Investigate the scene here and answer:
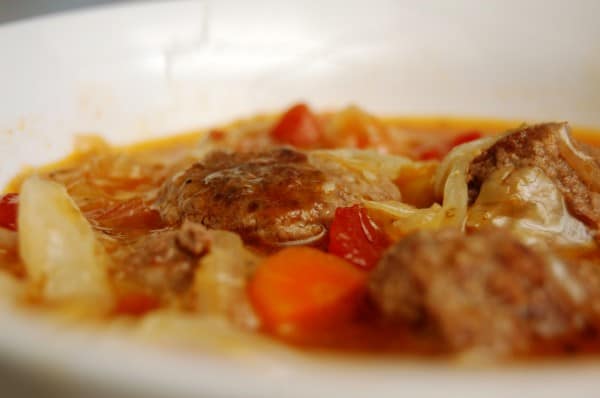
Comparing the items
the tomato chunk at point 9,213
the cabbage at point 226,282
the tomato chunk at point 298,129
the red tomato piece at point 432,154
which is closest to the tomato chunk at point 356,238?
the cabbage at point 226,282

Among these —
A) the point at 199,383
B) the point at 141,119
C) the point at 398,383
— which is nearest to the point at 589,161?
the point at 398,383

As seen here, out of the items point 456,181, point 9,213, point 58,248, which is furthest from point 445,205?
point 9,213

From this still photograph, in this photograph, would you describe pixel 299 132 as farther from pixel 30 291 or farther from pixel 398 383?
pixel 398 383

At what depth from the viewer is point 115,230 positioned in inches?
116

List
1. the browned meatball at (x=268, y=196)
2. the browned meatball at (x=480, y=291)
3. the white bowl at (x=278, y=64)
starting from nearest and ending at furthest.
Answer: the browned meatball at (x=480, y=291), the browned meatball at (x=268, y=196), the white bowl at (x=278, y=64)

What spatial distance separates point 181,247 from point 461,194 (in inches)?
47.1

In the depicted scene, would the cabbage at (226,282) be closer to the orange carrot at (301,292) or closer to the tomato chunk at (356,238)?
the orange carrot at (301,292)

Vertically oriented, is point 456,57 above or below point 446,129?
above

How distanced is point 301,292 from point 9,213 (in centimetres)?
146

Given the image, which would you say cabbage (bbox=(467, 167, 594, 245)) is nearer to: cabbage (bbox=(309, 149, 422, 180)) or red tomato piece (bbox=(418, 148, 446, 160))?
cabbage (bbox=(309, 149, 422, 180))

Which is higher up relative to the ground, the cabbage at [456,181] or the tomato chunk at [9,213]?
the cabbage at [456,181]

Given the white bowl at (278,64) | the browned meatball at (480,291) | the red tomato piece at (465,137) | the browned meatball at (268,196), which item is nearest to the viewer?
the browned meatball at (480,291)

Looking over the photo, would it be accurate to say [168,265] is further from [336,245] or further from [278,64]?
[278,64]

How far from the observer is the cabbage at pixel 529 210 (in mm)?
2719
